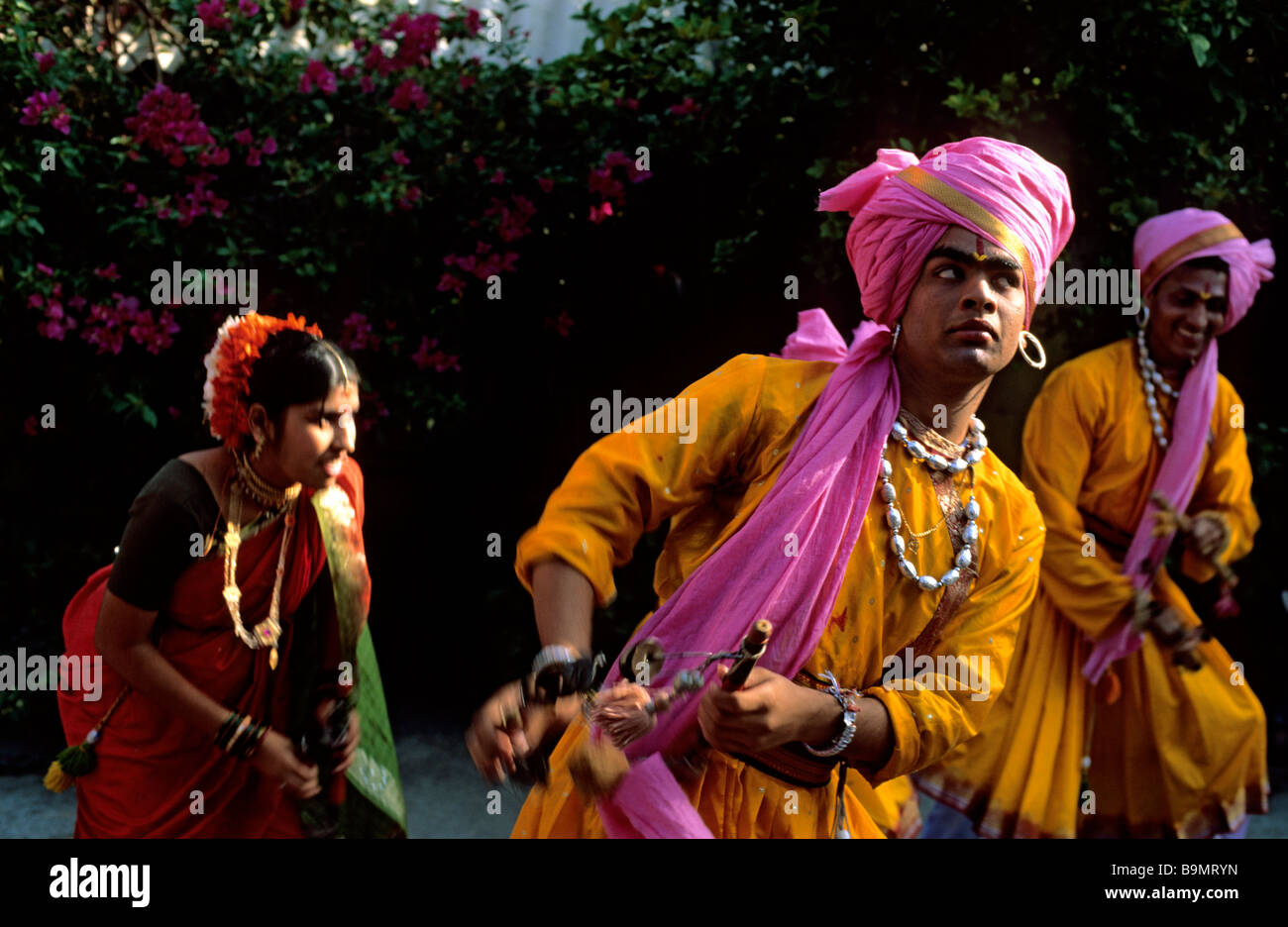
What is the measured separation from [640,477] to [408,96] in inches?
123

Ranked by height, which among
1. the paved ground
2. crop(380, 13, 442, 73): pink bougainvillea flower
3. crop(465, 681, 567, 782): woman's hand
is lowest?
the paved ground

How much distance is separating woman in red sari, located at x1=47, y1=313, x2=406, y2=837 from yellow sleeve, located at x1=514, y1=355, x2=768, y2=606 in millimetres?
1018

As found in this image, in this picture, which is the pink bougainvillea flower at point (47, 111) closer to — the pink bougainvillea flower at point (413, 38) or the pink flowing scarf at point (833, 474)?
the pink bougainvillea flower at point (413, 38)

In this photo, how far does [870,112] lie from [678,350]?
114 cm

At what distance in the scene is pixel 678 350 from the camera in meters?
5.23

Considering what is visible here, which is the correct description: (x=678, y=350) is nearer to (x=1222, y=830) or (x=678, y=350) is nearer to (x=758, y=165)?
(x=758, y=165)

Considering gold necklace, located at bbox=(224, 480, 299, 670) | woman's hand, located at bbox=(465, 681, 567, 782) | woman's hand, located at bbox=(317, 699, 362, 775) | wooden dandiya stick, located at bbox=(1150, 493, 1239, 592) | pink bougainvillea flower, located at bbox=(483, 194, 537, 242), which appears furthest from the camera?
pink bougainvillea flower, located at bbox=(483, 194, 537, 242)

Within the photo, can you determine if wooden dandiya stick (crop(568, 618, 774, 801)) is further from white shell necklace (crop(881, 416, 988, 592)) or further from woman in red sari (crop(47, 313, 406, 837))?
woman in red sari (crop(47, 313, 406, 837))

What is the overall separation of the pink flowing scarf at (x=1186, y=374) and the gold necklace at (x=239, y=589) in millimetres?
2609

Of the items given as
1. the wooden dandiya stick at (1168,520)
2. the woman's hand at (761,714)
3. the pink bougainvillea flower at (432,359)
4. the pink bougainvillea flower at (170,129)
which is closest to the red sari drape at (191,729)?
the woman's hand at (761,714)

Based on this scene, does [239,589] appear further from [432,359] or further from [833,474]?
[432,359]

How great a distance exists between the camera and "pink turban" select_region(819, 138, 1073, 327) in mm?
2482

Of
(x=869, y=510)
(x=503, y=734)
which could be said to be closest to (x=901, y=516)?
(x=869, y=510)

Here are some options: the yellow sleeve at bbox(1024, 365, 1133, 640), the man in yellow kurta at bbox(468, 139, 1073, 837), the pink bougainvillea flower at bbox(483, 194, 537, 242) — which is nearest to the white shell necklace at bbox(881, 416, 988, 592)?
the man in yellow kurta at bbox(468, 139, 1073, 837)
